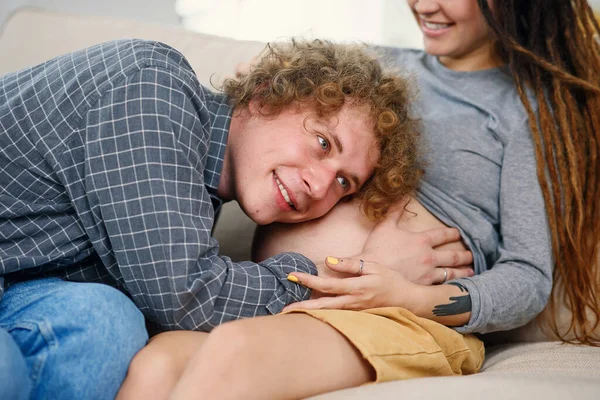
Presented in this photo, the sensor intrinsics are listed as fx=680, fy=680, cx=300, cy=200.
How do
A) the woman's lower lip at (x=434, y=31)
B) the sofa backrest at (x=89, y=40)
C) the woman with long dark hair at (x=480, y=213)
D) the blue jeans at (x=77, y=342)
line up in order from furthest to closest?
the sofa backrest at (x=89, y=40) < the woman's lower lip at (x=434, y=31) < the woman with long dark hair at (x=480, y=213) < the blue jeans at (x=77, y=342)

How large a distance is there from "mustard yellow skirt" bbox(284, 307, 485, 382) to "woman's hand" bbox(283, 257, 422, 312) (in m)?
0.03

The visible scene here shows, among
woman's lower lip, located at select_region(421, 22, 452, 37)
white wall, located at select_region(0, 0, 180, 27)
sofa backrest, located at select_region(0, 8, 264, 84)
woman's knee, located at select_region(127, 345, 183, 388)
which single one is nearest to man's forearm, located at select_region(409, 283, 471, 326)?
woman's knee, located at select_region(127, 345, 183, 388)

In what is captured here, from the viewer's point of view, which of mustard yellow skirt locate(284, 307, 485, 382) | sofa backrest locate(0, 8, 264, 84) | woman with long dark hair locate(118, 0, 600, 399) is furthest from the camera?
sofa backrest locate(0, 8, 264, 84)

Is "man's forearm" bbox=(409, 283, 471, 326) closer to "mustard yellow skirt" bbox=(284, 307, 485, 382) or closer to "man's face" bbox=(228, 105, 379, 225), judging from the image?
"mustard yellow skirt" bbox=(284, 307, 485, 382)

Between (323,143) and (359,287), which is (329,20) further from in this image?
(359,287)

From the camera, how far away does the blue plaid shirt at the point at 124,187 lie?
0.99 meters

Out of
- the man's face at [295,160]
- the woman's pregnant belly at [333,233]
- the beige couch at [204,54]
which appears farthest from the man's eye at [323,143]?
the beige couch at [204,54]

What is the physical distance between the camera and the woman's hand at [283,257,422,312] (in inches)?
43.5

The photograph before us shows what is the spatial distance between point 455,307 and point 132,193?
59 centimetres

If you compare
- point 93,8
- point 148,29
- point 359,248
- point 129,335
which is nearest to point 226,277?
point 129,335

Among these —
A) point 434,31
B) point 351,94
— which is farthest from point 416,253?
point 434,31

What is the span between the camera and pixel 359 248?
1300 millimetres

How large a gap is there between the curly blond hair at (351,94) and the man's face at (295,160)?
0.09ft

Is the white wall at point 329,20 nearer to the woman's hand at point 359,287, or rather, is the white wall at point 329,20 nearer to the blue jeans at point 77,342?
the woman's hand at point 359,287
